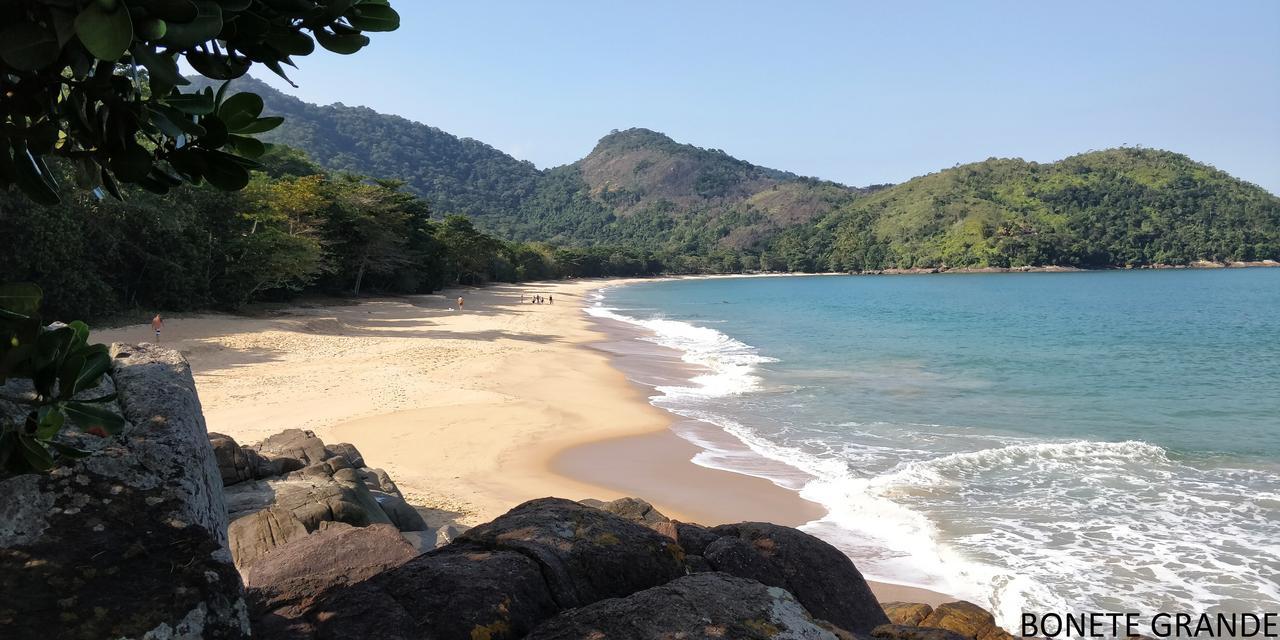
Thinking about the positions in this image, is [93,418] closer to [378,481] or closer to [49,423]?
[49,423]

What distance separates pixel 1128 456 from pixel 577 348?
16336mm

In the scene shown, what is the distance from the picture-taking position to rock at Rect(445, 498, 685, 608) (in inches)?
116

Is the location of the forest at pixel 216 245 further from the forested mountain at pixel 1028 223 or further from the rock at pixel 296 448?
the forested mountain at pixel 1028 223

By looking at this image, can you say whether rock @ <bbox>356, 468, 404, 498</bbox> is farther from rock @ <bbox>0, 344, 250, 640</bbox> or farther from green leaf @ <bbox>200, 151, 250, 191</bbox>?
green leaf @ <bbox>200, 151, 250, 191</bbox>

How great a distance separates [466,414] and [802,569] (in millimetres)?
10065

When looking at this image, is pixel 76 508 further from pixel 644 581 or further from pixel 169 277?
pixel 169 277

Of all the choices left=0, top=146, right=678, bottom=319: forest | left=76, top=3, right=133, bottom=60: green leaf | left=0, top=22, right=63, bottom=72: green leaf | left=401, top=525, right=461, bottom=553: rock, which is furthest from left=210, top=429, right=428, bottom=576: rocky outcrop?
left=76, top=3, right=133, bottom=60: green leaf

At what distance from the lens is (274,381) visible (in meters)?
15.0

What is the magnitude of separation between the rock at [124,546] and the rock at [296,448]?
16.5ft

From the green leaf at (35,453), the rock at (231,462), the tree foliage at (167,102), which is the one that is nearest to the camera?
the tree foliage at (167,102)

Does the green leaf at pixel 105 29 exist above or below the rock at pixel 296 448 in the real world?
above

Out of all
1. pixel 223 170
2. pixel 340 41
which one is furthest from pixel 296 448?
pixel 340 41

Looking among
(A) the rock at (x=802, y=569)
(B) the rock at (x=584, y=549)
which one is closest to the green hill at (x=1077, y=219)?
(A) the rock at (x=802, y=569)

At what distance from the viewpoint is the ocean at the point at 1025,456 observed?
23.3 feet
